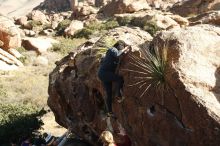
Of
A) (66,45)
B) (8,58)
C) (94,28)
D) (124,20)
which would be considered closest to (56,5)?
(94,28)

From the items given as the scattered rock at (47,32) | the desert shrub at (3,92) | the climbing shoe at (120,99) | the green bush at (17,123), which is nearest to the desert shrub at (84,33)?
the scattered rock at (47,32)

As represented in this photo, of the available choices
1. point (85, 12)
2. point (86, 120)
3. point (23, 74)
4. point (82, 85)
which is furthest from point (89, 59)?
point (85, 12)

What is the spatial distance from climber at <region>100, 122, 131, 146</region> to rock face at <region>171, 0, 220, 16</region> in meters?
39.1

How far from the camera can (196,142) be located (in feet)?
25.3

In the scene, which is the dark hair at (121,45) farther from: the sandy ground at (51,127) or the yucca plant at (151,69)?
the sandy ground at (51,127)

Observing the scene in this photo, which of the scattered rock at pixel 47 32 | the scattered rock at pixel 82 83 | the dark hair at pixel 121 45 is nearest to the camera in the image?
the dark hair at pixel 121 45

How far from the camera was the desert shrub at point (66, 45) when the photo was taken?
4025 cm

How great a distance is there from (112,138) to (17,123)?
801 cm

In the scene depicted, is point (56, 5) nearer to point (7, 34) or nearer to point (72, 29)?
point (72, 29)

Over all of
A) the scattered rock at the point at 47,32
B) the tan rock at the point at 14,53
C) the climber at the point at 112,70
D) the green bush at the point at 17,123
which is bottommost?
the scattered rock at the point at 47,32

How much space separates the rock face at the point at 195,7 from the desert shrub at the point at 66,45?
13676 mm

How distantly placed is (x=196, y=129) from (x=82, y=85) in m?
4.72

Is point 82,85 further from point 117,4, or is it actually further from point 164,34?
point 117,4

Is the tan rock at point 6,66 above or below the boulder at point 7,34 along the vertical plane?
below
